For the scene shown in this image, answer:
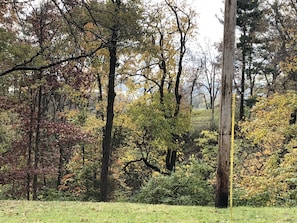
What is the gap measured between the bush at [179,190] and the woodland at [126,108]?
4cm

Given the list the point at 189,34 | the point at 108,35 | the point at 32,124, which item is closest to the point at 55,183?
the point at 32,124

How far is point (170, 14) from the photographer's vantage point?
63.7 feet

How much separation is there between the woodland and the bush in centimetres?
4

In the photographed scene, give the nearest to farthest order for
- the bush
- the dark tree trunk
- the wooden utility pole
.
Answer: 1. the wooden utility pole
2. the bush
3. the dark tree trunk

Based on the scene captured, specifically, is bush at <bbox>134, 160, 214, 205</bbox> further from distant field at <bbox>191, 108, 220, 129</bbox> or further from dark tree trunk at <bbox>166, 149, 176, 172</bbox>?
distant field at <bbox>191, 108, 220, 129</bbox>

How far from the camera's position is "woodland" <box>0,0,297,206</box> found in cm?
1093

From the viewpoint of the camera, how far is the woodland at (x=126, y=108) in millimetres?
10930

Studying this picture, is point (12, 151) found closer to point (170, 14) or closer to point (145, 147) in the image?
point (145, 147)

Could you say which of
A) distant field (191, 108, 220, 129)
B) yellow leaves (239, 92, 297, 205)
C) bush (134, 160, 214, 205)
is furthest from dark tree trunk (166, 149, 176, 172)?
distant field (191, 108, 220, 129)

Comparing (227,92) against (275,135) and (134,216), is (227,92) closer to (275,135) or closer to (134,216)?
(134,216)

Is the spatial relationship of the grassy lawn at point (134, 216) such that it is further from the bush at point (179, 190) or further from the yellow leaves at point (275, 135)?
the bush at point (179, 190)

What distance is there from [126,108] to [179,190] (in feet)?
26.8

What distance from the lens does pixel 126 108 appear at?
21.2 m

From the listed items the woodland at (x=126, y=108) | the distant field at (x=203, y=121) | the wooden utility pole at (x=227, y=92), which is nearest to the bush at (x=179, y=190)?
the woodland at (x=126, y=108)
